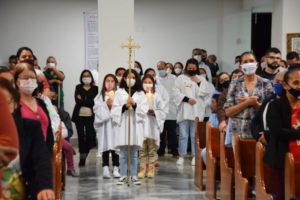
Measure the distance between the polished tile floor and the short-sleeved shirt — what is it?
1563 mm

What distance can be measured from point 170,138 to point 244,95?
471cm

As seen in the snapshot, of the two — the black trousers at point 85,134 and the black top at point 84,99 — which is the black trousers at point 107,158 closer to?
the black trousers at point 85,134

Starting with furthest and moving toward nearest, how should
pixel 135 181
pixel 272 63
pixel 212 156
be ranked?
1. pixel 135 181
2. pixel 212 156
3. pixel 272 63

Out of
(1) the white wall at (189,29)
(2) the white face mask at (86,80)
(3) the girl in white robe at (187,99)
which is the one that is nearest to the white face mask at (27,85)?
(2) the white face mask at (86,80)

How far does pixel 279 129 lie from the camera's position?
13.5 ft

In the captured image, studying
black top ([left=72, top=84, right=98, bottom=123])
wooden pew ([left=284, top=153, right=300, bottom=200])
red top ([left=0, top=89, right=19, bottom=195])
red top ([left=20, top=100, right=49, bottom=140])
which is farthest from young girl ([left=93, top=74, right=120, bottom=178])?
red top ([left=0, top=89, right=19, bottom=195])

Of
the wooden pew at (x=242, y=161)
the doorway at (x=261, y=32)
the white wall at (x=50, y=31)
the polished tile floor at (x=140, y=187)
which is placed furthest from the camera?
the doorway at (x=261, y=32)

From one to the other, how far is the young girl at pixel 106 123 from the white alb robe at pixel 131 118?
0.28 metres

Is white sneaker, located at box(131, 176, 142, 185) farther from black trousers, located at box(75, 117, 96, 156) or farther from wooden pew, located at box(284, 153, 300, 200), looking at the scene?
wooden pew, located at box(284, 153, 300, 200)

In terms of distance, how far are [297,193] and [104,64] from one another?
550 cm

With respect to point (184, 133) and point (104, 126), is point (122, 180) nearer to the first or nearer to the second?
point (104, 126)

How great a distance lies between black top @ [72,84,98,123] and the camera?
363 inches

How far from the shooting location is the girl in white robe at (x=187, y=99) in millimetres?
9312

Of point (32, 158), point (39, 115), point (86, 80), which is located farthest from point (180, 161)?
point (32, 158)
